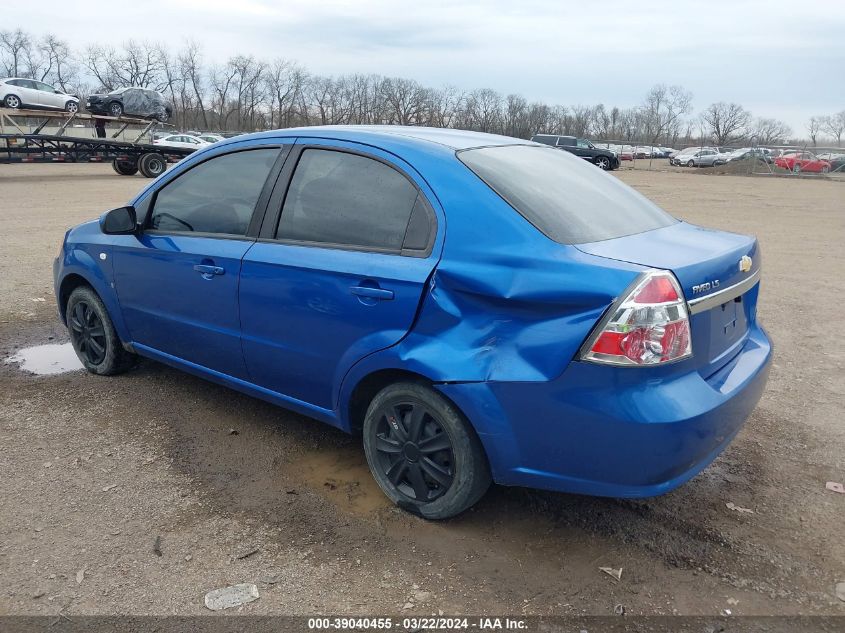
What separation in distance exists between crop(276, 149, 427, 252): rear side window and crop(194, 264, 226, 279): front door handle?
419 millimetres

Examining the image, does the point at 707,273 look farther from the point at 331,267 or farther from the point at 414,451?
the point at 331,267

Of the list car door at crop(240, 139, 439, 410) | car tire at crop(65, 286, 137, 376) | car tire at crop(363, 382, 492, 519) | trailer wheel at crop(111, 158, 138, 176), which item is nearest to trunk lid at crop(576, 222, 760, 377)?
car door at crop(240, 139, 439, 410)

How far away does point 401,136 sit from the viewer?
327 centimetres

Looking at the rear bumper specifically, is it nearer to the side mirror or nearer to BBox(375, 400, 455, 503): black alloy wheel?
BBox(375, 400, 455, 503): black alloy wheel

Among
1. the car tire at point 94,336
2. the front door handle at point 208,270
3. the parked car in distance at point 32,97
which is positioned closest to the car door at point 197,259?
the front door handle at point 208,270

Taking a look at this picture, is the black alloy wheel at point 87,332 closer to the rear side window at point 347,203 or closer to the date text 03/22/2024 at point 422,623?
the rear side window at point 347,203

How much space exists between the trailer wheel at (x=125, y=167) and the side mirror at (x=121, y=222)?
1020 inches

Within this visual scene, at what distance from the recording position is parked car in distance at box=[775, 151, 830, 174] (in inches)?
1503

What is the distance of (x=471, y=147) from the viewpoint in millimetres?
3248

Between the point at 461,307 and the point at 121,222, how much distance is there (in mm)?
2420

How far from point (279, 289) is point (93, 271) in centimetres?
189

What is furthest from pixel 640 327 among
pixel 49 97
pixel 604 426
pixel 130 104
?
pixel 49 97

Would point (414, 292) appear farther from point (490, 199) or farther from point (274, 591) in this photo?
point (274, 591)

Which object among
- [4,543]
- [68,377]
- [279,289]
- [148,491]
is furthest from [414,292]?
[68,377]
